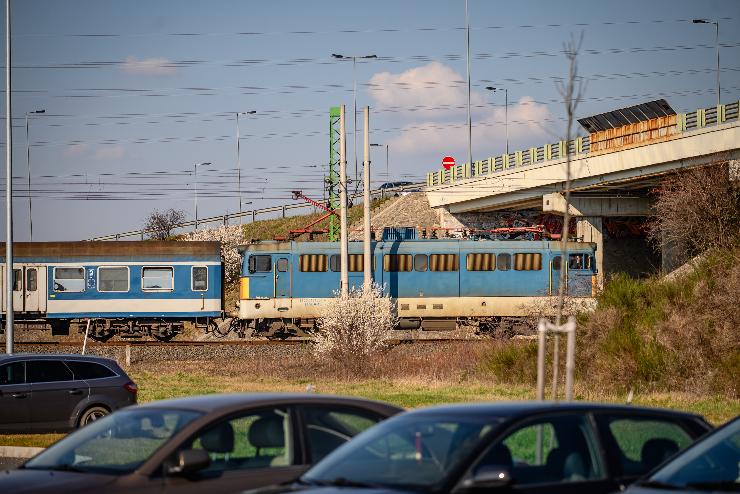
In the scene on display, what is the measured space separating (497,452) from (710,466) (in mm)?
1284

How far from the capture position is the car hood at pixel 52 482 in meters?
7.88

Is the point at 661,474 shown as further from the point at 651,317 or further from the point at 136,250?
the point at 136,250

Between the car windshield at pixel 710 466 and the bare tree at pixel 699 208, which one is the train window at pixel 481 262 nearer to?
the bare tree at pixel 699 208

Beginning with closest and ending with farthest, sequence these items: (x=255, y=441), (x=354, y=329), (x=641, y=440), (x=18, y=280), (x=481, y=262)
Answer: (x=641, y=440) < (x=255, y=441) < (x=354, y=329) < (x=18, y=280) < (x=481, y=262)

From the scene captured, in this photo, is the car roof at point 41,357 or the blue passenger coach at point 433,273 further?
the blue passenger coach at point 433,273

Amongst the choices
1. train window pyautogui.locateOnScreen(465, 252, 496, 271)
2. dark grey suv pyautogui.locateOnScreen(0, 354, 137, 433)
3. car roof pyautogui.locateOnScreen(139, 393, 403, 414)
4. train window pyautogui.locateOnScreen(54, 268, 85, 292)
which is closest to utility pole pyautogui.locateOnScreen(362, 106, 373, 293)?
train window pyautogui.locateOnScreen(465, 252, 496, 271)

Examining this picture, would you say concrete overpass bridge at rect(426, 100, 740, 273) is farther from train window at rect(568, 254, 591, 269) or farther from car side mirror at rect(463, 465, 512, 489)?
car side mirror at rect(463, 465, 512, 489)

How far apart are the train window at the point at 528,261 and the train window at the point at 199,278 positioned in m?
11.8

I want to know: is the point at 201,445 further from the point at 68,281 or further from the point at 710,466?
the point at 68,281

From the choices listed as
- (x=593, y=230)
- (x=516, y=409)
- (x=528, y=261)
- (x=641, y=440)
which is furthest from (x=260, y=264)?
(x=516, y=409)

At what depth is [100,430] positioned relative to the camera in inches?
352

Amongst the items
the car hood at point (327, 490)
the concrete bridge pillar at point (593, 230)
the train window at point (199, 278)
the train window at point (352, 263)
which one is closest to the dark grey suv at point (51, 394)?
the car hood at point (327, 490)

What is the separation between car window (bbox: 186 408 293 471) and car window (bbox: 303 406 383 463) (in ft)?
0.56

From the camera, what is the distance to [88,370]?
1850 centimetres
